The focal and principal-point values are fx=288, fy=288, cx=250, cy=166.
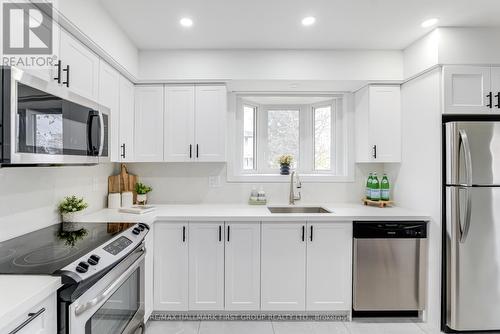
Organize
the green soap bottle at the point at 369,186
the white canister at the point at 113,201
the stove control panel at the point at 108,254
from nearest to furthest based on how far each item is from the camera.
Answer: the stove control panel at the point at 108,254, the white canister at the point at 113,201, the green soap bottle at the point at 369,186

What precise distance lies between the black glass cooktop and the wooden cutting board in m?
0.84

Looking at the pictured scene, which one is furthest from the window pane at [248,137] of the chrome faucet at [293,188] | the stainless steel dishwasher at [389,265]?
the stainless steel dishwasher at [389,265]

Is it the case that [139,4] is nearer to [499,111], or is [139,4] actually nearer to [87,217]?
[87,217]

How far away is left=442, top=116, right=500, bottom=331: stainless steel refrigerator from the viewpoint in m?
2.18

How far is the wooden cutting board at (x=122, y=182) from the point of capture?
9.27 ft

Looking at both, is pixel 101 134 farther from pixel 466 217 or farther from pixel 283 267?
pixel 466 217

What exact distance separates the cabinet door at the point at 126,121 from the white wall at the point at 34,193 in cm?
34

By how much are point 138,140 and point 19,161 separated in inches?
68.2

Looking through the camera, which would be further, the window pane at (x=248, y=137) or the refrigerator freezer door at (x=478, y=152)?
the window pane at (x=248, y=137)

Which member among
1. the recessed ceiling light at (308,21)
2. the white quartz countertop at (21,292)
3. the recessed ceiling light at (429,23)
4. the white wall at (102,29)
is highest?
the recessed ceiling light at (429,23)

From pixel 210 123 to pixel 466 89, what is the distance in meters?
2.21

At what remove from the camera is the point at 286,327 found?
2.40 m

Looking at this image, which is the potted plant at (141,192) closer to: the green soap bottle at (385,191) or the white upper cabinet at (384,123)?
the white upper cabinet at (384,123)

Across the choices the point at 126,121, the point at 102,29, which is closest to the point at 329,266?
the point at 126,121
